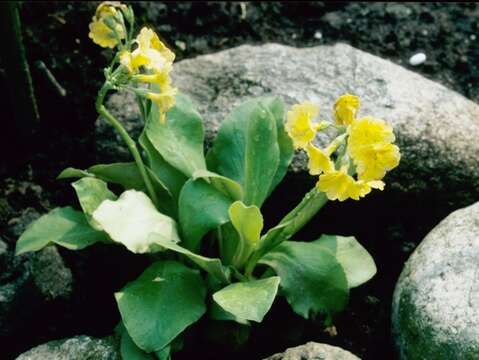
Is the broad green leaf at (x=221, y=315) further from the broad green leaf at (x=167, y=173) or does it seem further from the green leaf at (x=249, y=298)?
the broad green leaf at (x=167, y=173)

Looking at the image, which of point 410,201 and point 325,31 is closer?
point 410,201

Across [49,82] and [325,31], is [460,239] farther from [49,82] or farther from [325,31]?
[49,82]

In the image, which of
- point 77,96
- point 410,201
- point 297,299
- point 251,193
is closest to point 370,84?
point 410,201

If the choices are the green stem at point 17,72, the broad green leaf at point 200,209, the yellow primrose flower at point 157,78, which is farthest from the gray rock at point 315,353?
the green stem at point 17,72

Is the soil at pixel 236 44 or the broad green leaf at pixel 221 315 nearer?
the broad green leaf at pixel 221 315

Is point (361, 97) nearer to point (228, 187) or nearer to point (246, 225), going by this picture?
point (228, 187)

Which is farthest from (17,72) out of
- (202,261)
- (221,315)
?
(221,315)
